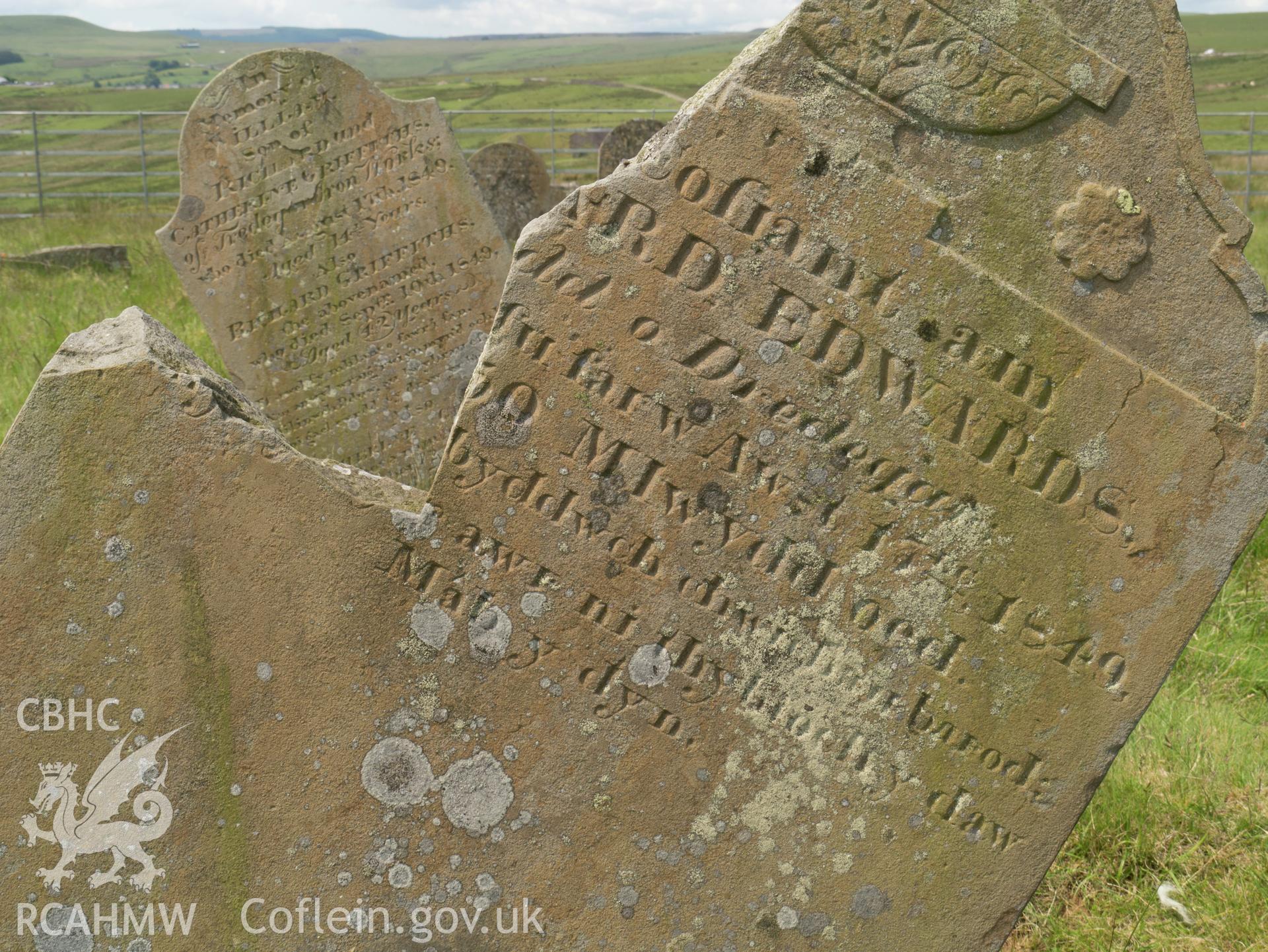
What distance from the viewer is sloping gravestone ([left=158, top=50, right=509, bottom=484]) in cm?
518

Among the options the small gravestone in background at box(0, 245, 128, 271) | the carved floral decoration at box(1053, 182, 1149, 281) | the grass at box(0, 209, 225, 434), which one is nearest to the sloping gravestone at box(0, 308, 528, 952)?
the carved floral decoration at box(1053, 182, 1149, 281)

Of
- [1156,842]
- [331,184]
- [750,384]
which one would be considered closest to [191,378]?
[750,384]

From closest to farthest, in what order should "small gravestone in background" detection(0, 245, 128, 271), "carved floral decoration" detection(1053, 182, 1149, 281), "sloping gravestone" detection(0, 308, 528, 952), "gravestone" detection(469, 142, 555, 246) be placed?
"carved floral decoration" detection(1053, 182, 1149, 281) → "sloping gravestone" detection(0, 308, 528, 952) → "gravestone" detection(469, 142, 555, 246) → "small gravestone in background" detection(0, 245, 128, 271)

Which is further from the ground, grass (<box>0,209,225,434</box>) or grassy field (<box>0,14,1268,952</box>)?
grassy field (<box>0,14,1268,952</box>)

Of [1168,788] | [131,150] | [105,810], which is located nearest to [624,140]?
[1168,788]

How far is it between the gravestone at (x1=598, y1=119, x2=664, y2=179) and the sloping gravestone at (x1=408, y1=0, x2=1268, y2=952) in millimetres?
6320

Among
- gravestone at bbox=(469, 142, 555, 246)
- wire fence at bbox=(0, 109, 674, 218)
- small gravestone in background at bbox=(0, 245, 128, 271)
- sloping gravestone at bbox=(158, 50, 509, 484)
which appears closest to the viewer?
sloping gravestone at bbox=(158, 50, 509, 484)

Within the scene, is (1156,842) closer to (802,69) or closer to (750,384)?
(750,384)

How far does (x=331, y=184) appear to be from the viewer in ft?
17.3

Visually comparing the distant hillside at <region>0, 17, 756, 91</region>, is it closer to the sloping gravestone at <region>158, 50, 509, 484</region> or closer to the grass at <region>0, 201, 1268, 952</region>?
the sloping gravestone at <region>158, 50, 509, 484</region>

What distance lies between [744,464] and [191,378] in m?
1.24

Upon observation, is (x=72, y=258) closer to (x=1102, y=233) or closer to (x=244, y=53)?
(x=1102, y=233)

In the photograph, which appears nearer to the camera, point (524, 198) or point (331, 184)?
point (331, 184)

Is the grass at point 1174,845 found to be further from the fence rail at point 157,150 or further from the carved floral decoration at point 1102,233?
the fence rail at point 157,150
